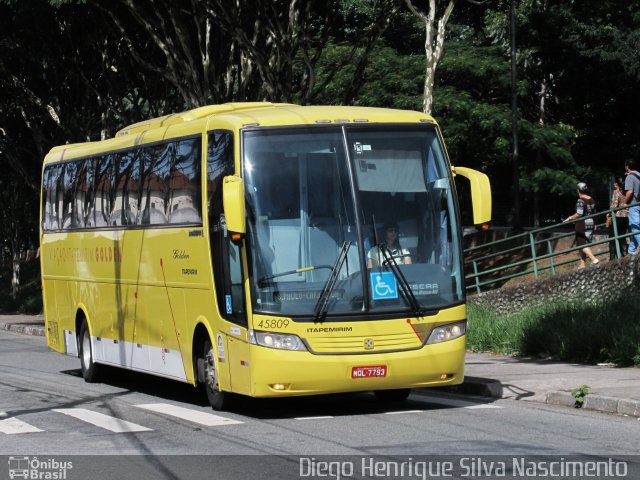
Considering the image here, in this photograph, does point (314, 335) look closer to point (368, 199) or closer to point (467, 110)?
point (368, 199)

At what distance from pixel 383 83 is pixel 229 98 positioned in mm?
14795

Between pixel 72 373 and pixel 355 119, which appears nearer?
pixel 355 119

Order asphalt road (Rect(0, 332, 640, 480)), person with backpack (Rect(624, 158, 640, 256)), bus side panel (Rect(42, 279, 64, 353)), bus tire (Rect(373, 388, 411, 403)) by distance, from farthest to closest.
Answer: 1. person with backpack (Rect(624, 158, 640, 256))
2. bus side panel (Rect(42, 279, 64, 353))
3. bus tire (Rect(373, 388, 411, 403))
4. asphalt road (Rect(0, 332, 640, 480))

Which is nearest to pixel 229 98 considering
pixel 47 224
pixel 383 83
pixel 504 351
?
pixel 47 224

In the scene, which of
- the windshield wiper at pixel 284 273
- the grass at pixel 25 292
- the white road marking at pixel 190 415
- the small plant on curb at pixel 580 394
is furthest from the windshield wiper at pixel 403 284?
the grass at pixel 25 292

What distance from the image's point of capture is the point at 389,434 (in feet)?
37.8

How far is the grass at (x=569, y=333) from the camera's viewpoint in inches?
655

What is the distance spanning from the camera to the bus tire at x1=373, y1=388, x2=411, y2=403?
47.3 ft

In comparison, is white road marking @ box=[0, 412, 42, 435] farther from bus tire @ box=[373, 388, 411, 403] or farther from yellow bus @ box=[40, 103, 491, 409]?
bus tire @ box=[373, 388, 411, 403]

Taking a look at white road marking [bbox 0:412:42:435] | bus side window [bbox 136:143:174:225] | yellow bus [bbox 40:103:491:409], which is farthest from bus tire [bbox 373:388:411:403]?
white road marking [bbox 0:412:42:435]

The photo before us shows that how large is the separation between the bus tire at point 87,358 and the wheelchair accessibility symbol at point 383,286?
22.3ft

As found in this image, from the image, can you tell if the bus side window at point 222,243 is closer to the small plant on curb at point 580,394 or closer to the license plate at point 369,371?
the license plate at point 369,371

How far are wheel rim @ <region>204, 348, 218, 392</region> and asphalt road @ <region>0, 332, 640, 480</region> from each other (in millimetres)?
287

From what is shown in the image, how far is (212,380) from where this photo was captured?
13961mm
